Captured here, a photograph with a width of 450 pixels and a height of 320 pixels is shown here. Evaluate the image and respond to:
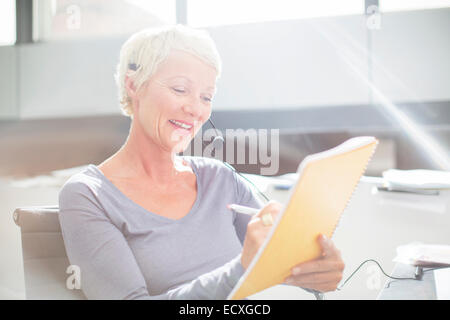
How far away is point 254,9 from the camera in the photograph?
138 cm

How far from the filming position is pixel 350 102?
1746 mm

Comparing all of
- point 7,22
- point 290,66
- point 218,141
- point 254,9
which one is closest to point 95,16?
point 7,22

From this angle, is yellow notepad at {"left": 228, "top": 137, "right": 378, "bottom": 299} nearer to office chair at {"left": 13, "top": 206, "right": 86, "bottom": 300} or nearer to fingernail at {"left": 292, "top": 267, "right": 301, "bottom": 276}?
fingernail at {"left": 292, "top": 267, "right": 301, "bottom": 276}

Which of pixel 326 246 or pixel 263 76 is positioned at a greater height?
pixel 263 76

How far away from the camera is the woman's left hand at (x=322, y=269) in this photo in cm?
58

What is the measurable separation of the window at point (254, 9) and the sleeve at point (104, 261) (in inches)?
24.7

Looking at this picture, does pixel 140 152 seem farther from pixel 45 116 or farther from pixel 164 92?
pixel 45 116

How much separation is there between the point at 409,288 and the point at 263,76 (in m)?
1.30

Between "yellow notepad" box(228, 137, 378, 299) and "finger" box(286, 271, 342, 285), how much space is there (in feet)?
0.07
